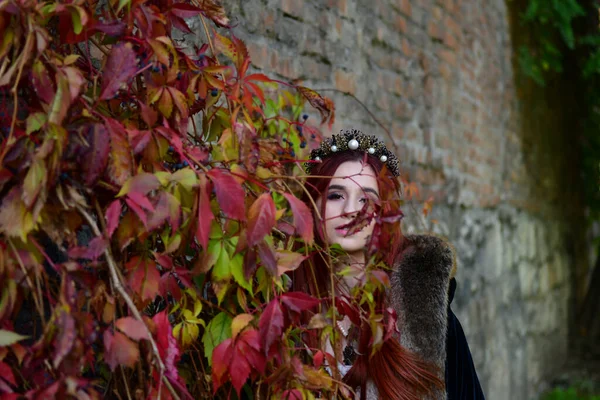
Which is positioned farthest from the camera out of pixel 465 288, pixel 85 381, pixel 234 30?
pixel 465 288

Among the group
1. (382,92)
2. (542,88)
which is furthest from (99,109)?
(542,88)

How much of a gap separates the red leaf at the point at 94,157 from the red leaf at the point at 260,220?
0.24 metres

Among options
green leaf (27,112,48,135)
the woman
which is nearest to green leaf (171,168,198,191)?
green leaf (27,112,48,135)

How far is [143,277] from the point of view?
44.8 inches

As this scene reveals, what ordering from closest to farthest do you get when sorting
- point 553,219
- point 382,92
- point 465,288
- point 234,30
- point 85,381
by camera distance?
point 85,381, point 234,30, point 382,92, point 465,288, point 553,219

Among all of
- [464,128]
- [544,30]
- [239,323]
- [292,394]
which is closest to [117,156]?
[239,323]

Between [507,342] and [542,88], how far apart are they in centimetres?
249

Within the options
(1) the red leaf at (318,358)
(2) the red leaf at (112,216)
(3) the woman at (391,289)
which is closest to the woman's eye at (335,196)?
(3) the woman at (391,289)

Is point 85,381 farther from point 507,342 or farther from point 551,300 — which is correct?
point 551,300

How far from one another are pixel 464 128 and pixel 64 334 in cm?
383

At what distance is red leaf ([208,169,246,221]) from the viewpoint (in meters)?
1.11

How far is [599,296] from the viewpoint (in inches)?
280

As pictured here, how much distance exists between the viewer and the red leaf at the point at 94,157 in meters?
1.03

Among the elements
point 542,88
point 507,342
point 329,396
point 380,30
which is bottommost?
point 507,342
